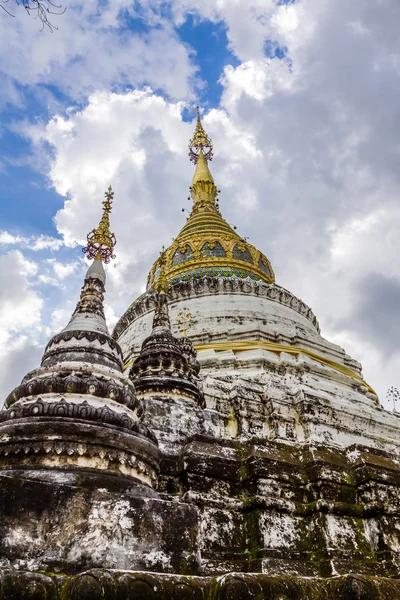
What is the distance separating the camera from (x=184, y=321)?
15359 mm

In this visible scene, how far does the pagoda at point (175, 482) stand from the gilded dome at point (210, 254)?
777 centimetres

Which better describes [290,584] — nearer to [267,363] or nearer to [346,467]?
[346,467]

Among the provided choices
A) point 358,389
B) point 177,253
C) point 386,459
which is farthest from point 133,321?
point 386,459

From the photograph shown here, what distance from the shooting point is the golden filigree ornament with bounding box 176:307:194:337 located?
1505cm

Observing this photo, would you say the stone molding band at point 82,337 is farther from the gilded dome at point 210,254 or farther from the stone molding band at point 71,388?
the gilded dome at point 210,254

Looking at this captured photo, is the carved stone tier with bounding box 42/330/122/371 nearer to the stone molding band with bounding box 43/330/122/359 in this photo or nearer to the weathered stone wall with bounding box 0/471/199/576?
the stone molding band with bounding box 43/330/122/359

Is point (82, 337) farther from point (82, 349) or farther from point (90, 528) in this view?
point (90, 528)

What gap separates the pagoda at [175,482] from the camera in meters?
3.40

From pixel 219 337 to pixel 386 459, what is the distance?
25.6ft

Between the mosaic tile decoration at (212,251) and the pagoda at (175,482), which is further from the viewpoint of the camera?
the mosaic tile decoration at (212,251)

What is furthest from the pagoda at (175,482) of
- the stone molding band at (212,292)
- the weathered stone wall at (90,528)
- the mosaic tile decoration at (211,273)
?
the mosaic tile decoration at (211,273)

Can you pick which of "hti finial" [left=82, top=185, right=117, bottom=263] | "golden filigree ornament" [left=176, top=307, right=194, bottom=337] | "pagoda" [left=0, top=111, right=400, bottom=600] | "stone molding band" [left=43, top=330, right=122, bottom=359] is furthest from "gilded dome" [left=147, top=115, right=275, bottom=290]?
"stone molding band" [left=43, top=330, right=122, bottom=359]

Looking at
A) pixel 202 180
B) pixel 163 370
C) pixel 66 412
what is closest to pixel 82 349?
pixel 66 412

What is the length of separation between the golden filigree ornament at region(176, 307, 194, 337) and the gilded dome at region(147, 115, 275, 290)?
204cm
